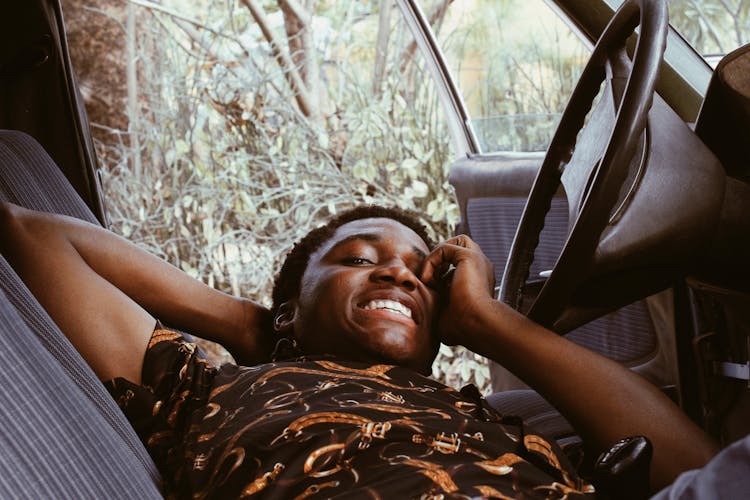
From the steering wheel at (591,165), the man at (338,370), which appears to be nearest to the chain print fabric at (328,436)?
the man at (338,370)

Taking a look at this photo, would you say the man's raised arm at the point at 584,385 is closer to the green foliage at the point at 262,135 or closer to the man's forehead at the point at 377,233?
the man's forehead at the point at 377,233

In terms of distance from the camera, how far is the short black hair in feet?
5.17

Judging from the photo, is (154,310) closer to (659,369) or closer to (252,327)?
(252,327)

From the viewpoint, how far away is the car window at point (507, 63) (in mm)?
2848

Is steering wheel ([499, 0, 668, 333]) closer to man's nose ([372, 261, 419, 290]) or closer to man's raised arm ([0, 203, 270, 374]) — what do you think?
man's nose ([372, 261, 419, 290])

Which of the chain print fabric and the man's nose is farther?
the man's nose

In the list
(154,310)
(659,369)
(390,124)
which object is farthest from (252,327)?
(390,124)

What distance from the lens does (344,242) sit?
1.47 meters

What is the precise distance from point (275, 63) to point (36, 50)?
2.43 meters

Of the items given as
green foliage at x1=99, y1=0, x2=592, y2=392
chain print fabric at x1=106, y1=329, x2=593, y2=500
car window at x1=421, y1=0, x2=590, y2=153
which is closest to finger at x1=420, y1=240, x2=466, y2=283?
chain print fabric at x1=106, y1=329, x2=593, y2=500

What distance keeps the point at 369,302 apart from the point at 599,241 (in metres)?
0.39

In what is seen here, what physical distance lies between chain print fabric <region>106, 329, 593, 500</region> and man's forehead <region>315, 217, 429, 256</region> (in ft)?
0.86

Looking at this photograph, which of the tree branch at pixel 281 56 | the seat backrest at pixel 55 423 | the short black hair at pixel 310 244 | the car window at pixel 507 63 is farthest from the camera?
the tree branch at pixel 281 56

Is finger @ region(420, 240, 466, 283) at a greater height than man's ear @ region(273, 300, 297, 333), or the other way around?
finger @ region(420, 240, 466, 283)
